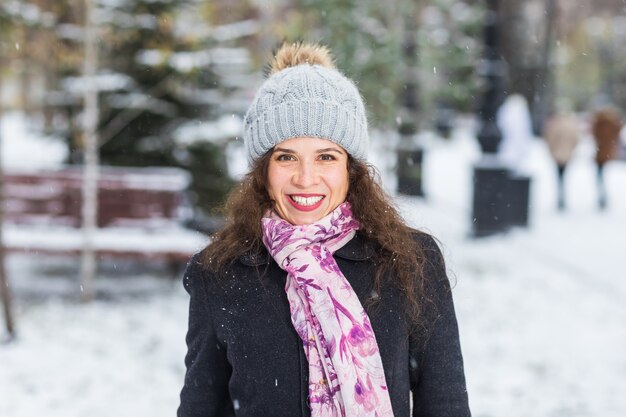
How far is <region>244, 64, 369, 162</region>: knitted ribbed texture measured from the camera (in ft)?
6.74

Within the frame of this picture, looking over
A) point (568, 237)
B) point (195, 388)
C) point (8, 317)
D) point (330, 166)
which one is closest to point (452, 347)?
point (330, 166)

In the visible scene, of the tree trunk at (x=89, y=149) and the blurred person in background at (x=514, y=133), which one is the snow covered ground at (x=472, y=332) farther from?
the blurred person in background at (x=514, y=133)

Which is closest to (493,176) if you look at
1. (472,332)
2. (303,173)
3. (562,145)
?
(562,145)

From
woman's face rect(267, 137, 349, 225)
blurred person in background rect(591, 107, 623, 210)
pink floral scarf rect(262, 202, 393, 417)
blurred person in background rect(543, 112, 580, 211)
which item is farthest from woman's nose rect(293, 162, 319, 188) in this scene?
blurred person in background rect(591, 107, 623, 210)

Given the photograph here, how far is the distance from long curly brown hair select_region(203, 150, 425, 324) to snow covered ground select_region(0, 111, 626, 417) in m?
0.44

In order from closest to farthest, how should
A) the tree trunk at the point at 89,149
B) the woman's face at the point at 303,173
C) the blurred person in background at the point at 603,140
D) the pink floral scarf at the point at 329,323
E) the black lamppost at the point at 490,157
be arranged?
1. the pink floral scarf at the point at 329,323
2. the woman's face at the point at 303,173
3. the tree trunk at the point at 89,149
4. the black lamppost at the point at 490,157
5. the blurred person in background at the point at 603,140

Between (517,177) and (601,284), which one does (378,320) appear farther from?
(517,177)

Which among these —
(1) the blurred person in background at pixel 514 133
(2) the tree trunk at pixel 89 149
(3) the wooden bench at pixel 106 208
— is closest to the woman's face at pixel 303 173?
(2) the tree trunk at pixel 89 149

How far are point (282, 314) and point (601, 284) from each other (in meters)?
7.34

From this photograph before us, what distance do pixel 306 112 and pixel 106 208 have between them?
6855 millimetres

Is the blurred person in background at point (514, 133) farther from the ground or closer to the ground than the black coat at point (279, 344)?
farther from the ground

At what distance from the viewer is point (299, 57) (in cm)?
228

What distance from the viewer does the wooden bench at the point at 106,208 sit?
806 cm

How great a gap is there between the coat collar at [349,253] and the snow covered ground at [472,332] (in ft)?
1.65
